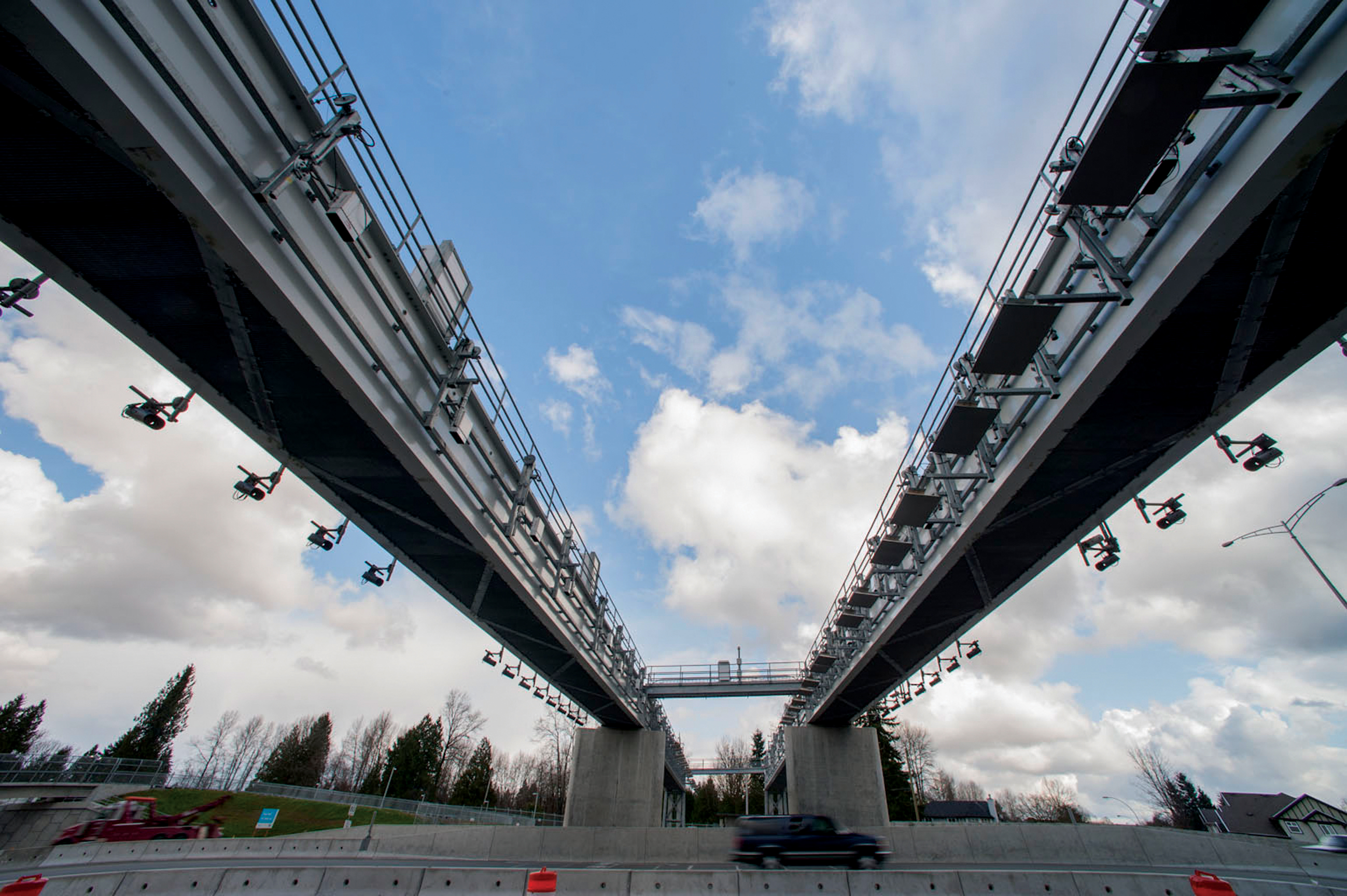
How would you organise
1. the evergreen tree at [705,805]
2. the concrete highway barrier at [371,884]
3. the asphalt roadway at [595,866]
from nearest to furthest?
the concrete highway barrier at [371,884] → the asphalt roadway at [595,866] → the evergreen tree at [705,805]

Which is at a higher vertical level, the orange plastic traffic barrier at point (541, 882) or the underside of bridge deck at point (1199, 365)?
the underside of bridge deck at point (1199, 365)

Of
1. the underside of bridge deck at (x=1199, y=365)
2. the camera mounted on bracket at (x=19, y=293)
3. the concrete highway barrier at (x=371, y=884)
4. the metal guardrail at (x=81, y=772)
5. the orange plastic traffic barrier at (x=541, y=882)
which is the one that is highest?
the underside of bridge deck at (x=1199, y=365)

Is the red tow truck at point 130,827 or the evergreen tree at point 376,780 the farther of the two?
the evergreen tree at point 376,780

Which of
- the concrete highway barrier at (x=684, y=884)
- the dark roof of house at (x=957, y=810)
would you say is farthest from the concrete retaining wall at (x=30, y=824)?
the dark roof of house at (x=957, y=810)

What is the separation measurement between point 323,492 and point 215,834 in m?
23.0

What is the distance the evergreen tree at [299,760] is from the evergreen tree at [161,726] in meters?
10.8

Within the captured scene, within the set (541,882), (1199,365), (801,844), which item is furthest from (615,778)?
(1199,365)

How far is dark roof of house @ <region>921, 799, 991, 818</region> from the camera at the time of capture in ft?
198

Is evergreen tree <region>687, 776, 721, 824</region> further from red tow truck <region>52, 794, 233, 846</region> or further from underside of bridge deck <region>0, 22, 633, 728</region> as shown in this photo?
underside of bridge deck <region>0, 22, 633, 728</region>

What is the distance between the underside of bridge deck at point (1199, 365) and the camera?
6441mm

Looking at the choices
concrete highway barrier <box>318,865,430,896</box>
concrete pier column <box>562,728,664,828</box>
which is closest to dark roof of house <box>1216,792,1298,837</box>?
concrete pier column <box>562,728,664,828</box>

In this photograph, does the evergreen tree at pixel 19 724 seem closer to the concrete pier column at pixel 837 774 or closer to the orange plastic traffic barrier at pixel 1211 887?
the concrete pier column at pixel 837 774

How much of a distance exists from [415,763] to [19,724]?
130ft

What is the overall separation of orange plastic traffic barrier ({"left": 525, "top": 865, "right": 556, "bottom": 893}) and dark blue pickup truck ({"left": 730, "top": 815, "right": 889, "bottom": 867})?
32.3 ft
